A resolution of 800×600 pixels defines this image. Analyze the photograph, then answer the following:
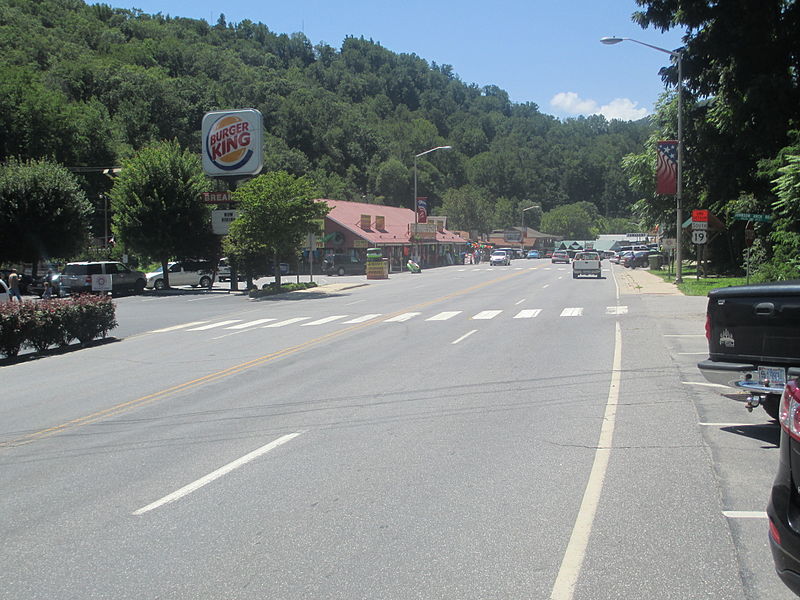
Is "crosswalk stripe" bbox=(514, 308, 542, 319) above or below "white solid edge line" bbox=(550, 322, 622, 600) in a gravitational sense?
above

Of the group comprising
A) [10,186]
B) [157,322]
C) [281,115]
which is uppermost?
[281,115]

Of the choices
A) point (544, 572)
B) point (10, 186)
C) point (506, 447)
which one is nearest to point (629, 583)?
point (544, 572)

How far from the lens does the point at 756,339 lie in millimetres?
7988

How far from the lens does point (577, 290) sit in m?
37.8

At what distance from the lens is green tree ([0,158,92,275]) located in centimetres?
4000

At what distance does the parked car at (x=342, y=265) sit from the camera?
62.4 m

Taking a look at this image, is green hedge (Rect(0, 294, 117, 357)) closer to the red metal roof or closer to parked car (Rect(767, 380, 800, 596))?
parked car (Rect(767, 380, 800, 596))

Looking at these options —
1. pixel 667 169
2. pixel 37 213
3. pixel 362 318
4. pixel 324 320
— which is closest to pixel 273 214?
pixel 37 213

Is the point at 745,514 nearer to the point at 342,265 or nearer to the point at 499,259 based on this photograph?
the point at 342,265

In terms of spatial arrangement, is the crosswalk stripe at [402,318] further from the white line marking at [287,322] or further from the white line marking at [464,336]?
the white line marking at [464,336]

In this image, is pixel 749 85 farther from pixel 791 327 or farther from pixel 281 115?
pixel 281 115

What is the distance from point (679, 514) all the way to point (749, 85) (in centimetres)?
3161

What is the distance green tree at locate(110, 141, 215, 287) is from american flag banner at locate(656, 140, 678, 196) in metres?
25.2

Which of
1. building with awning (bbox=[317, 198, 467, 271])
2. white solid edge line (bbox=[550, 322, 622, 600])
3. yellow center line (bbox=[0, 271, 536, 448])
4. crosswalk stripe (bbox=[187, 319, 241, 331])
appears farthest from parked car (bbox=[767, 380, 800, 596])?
building with awning (bbox=[317, 198, 467, 271])
